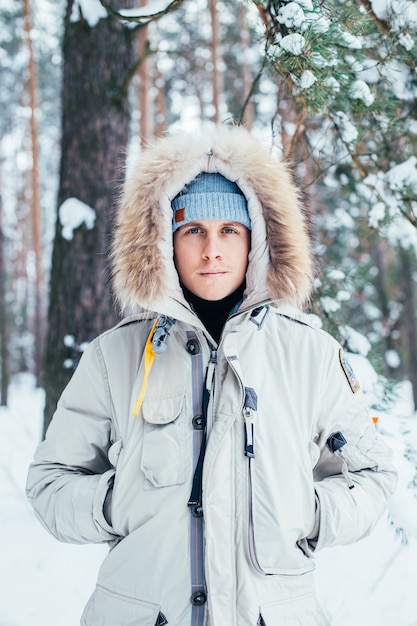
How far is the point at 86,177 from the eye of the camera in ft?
12.3

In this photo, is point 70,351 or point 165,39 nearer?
point 70,351

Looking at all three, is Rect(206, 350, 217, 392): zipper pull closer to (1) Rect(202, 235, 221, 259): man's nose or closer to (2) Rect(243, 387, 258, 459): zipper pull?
(2) Rect(243, 387, 258, 459): zipper pull

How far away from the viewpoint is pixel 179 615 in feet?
4.82

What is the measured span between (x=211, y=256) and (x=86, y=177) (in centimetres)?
236

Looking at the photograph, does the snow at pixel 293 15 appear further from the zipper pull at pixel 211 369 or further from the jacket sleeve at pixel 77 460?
the jacket sleeve at pixel 77 460

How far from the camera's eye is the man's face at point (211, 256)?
1738 mm

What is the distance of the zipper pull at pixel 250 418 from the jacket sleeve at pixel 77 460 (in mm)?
455

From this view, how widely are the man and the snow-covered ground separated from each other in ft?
3.66

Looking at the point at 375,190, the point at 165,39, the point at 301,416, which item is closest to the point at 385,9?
the point at 375,190

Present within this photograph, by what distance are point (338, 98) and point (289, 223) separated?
1.06 metres

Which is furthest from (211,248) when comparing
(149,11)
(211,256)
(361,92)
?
(149,11)

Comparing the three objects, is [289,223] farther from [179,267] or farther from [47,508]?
[47,508]

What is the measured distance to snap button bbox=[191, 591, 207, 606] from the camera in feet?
4.79

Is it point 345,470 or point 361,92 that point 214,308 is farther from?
point 361,92
